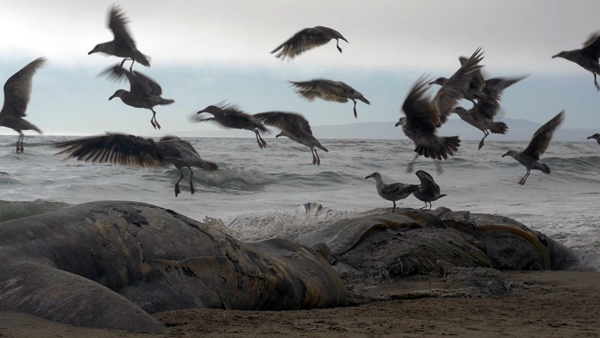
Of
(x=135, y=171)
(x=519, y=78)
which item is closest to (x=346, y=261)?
(x=519, y=78)

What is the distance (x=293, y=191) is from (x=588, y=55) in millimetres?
8671

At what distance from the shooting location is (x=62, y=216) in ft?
13.4

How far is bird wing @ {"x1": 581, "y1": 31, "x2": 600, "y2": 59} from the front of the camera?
440 inches

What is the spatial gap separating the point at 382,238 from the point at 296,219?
3.50 meters

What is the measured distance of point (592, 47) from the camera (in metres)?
11.2

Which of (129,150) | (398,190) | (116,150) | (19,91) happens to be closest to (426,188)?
(398,190)

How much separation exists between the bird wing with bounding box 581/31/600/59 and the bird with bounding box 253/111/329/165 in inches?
187

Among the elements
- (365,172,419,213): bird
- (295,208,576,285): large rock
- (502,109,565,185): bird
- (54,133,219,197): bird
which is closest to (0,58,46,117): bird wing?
(54,133,219,197): bird

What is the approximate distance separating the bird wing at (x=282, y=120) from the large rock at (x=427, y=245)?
116 inches

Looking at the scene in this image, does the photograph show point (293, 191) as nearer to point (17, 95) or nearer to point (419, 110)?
point (17, 95)

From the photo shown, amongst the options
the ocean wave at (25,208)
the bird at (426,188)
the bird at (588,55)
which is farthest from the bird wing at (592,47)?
the ocean wave at (25,208)

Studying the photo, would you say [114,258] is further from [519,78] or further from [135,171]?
[135,171]

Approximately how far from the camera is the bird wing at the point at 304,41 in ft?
37.1

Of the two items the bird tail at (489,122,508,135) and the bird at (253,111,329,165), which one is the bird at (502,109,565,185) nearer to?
the bird tail at (489,122,508,135)
